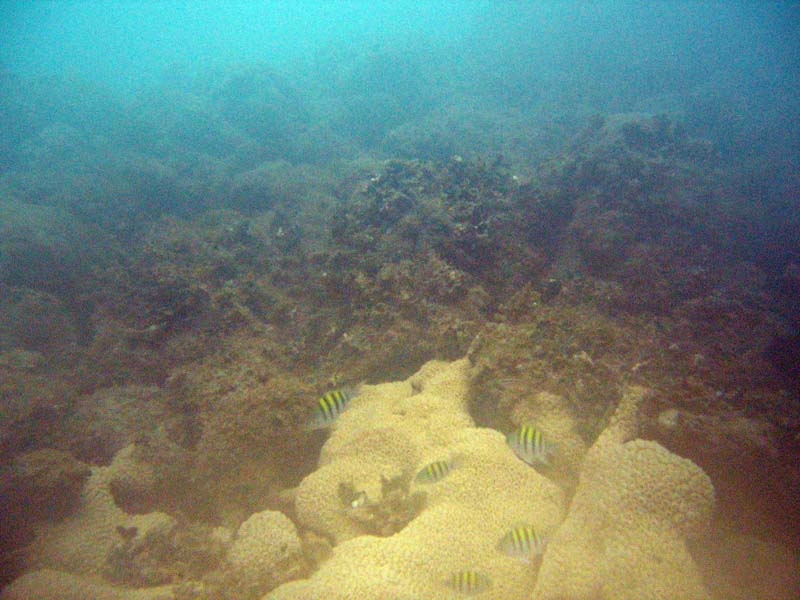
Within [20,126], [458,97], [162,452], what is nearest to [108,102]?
[20,126]

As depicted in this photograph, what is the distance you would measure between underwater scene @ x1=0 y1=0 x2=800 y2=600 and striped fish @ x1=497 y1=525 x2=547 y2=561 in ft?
0.05

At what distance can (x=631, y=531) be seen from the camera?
3418 mm

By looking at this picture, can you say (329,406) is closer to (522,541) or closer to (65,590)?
(522,541)

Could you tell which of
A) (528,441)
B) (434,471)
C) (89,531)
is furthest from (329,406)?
(89,531)

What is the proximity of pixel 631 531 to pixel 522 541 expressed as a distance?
1.05m

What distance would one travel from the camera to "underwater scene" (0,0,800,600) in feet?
12.0

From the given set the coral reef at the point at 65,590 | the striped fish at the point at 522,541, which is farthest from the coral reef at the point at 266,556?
the striped fish at the point at 522,541

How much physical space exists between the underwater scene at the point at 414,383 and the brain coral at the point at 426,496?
27 millimetres

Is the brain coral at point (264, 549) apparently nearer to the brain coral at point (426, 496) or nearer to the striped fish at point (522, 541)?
the brain coral at point (426, 496)

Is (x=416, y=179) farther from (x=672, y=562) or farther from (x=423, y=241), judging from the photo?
(x=672, y=562)

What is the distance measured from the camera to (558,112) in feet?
90.7

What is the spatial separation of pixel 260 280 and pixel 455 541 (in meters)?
7.68

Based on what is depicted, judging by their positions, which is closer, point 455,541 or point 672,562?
point 672,562

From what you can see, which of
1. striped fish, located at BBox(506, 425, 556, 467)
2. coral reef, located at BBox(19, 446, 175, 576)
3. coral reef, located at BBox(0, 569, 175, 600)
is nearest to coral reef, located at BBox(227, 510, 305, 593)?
coral reef, located at BBox(0, 569, 175, 600)
